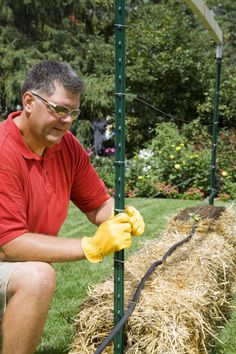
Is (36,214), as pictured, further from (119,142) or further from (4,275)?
(119,142)

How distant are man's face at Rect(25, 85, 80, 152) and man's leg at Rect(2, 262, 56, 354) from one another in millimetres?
544

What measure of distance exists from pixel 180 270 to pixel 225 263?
533 millimetres

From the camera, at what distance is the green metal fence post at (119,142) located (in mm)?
2287

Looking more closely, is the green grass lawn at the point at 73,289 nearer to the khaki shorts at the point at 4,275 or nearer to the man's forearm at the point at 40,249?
the khaki shorts at the point at 4,275

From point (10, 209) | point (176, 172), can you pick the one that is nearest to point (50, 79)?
point (10, 209)

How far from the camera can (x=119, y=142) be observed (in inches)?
92.7

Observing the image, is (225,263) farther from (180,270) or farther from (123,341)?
(123,341)

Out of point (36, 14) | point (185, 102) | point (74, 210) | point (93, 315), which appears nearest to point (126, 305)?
point (93, 315)

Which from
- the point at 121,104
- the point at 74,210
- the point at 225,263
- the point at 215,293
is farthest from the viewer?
the point at 74,210

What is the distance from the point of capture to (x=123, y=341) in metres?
2.44

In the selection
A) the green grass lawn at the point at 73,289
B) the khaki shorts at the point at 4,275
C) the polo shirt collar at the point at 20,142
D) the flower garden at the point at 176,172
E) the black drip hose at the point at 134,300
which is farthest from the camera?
the flower garden at the point at 176,172

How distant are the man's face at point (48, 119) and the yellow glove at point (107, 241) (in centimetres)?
46

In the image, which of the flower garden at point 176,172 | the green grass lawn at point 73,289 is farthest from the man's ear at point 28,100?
the flower garden at point 176,172

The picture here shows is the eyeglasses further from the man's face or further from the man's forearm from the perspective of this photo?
the man's forearm
